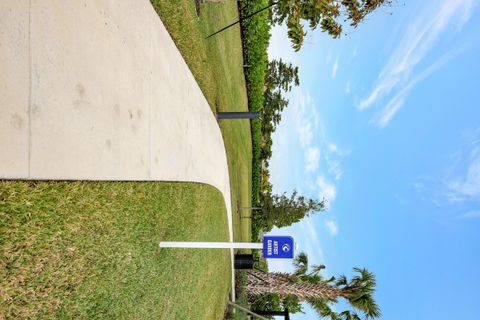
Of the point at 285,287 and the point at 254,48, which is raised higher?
the point at 254,48

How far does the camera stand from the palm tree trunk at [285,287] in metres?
17.2

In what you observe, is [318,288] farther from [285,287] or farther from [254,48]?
A: [254,48]

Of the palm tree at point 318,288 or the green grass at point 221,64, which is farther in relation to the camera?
the palm tree at point 318,288

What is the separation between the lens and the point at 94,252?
570 centimetres

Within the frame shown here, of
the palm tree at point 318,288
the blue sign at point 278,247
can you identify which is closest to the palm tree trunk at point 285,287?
the palm tree at point 318,288

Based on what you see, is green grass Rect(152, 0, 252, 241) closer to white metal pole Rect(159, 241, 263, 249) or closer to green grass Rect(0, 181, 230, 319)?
green grass Rect(0, 181, 230, 319)

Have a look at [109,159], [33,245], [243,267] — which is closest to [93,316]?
[33,245]

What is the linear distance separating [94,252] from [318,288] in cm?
1353

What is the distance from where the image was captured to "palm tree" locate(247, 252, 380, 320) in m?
16.2

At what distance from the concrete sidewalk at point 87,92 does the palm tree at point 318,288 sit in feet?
32.9

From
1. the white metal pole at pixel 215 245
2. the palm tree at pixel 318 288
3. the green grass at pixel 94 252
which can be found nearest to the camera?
the green grass at pixel 94 252

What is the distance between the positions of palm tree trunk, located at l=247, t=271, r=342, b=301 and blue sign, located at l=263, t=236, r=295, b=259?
379 inches

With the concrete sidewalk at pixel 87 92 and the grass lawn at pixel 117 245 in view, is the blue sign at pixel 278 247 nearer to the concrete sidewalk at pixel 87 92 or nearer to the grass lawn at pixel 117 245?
the grass lawn at pixel 117 245

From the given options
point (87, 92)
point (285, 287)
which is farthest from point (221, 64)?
point (87, 92)
